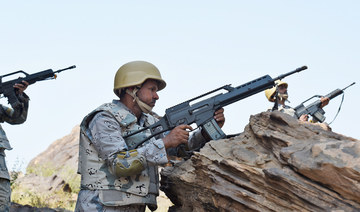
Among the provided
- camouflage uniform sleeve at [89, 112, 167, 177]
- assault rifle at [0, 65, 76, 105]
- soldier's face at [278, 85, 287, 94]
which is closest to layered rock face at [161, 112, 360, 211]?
camouflage uniform sleeve at [89, 112, 167, 177]

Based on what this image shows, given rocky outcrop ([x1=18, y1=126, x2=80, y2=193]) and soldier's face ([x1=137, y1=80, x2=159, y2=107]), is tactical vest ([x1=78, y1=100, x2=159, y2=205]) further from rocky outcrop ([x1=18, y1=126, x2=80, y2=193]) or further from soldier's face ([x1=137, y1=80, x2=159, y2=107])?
rocky outcrop ([x1=18, y1=126, x2=80, y2=193])

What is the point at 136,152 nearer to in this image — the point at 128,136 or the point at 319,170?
the point at 128,136

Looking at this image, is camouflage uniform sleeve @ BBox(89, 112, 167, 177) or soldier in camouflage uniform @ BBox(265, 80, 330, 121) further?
soldier in camouflage uniform @ BBox(265, 80, 330, 121)

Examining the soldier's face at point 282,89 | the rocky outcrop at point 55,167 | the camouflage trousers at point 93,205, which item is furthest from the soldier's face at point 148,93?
the rocky outcrop at point 55,167

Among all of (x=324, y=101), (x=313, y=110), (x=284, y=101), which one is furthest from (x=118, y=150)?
(x=324, y=101)

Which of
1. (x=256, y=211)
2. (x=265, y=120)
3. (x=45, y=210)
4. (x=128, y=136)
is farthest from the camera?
(x=45, y=210)

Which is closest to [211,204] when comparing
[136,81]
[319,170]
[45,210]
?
[319,170]

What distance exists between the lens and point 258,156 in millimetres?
5309

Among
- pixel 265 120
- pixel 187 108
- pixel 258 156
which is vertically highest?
pixel 187 108

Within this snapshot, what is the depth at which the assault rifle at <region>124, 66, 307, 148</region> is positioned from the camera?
6.17 metres

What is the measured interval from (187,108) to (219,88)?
502 millimetres

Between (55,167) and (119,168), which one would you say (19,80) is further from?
(55,167)

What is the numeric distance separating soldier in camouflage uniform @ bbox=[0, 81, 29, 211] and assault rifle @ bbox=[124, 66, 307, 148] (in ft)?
9.38

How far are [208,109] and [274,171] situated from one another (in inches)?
64.8
